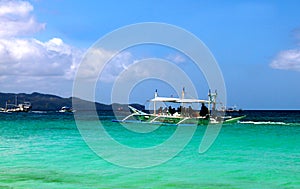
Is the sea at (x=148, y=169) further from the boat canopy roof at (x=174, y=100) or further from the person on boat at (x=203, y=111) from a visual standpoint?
the boat canopy roof at (x=174, y=100)

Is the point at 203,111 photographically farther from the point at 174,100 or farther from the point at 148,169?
the point at 148,169

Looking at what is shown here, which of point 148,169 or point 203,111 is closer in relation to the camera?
point 148,169

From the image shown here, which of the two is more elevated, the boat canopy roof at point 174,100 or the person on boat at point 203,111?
the boat canopy roof at point 174,100

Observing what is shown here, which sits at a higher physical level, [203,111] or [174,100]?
[174,100]

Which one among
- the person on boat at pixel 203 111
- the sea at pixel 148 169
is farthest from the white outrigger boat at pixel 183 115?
the sea at pixel 148 169

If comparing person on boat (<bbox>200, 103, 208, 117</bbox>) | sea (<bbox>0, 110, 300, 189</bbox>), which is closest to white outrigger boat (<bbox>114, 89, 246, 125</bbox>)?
person on boat (<bbox>200, 103, 208, 117</bbox>)

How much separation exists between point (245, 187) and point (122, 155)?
9385 millimetres

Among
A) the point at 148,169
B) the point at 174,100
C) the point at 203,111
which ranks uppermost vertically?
the point at 174,100

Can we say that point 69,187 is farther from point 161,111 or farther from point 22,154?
point 161,111

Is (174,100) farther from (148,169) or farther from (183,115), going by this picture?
(148,169)

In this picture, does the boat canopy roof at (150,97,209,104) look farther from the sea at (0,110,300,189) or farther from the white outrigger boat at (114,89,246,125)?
the sea at (0,110,300,189)

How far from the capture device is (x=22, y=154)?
2295cm

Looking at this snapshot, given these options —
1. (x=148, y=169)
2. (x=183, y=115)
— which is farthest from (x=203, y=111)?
(x=148, y=169)

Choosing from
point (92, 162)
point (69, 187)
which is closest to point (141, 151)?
point (92, 162)
